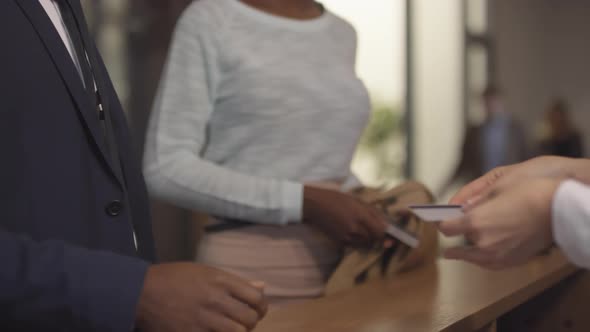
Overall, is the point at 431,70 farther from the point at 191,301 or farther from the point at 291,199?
the point at 191,301

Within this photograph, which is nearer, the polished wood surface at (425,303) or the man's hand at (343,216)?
the polished wood surface at (425,303)

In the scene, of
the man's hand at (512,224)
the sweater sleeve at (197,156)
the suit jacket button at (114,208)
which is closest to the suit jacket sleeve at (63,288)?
the suit jacket button at (114,208)

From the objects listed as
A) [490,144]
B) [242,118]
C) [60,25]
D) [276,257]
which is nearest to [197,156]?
[242,118]

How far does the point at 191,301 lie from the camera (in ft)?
2.69

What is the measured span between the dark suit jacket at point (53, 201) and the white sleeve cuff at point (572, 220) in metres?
0.56

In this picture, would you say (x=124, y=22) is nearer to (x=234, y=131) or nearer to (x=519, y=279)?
(x=234, y=131)

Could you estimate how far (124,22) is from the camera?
425 centimetres

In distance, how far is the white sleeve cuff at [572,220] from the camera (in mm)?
1001

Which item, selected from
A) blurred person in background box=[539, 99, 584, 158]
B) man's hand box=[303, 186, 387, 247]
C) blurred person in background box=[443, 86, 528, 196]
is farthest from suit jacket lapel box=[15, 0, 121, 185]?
blurred person in background box=[539, 99, 584, 158]

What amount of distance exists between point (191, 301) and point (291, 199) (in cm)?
76

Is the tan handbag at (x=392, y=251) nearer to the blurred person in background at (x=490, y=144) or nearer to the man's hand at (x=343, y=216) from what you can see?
the man's hand at (x=343, y=216)

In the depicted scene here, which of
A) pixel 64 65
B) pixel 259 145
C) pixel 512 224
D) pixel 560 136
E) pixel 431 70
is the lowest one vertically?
pixel 560 136

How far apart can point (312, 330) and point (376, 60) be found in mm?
6090

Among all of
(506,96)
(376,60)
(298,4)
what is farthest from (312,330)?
(506,96)
